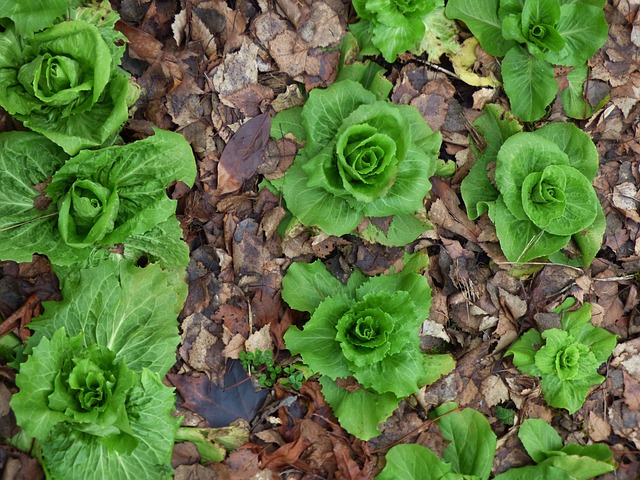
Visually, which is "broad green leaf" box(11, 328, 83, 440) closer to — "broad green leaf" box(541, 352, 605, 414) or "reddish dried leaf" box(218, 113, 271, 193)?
"reddish dried leaf" box(218, 113, 271, 193)

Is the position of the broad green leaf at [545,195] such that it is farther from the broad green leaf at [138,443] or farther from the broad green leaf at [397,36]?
the broad green leaf at [138,443]

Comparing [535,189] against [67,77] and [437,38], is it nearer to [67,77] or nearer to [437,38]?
[437,38]

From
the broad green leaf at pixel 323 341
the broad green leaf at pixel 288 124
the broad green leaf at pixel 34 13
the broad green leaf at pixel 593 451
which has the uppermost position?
the broad green leaf at pixel 34 13

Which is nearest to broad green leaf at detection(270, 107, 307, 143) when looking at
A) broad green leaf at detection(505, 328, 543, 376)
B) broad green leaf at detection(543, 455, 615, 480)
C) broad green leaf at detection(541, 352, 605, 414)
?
broad green leaf at detection(505, 328, 543, 376)

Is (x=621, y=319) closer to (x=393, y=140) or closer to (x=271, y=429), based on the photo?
(x=393, y=140)

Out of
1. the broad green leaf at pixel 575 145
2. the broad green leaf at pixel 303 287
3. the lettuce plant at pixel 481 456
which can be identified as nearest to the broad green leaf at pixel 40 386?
the broad green leaf at pixel 303 287

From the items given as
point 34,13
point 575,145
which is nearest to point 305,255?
point 575,145

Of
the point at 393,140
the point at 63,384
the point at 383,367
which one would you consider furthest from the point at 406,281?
the point at 63,384
